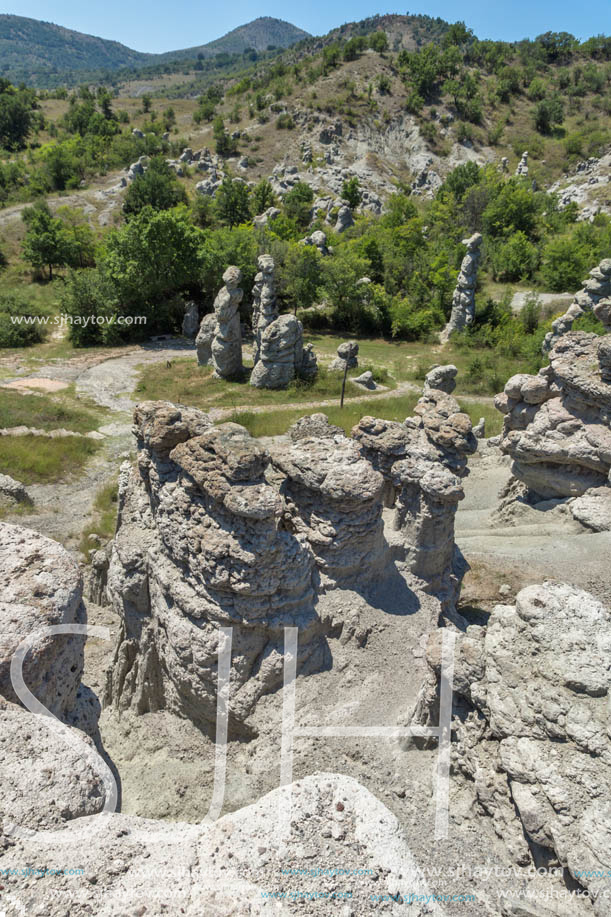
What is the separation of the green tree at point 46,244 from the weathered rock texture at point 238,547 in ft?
141

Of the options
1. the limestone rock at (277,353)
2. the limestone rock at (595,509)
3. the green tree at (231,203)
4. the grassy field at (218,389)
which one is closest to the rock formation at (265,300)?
the limestone rock at (277,353)

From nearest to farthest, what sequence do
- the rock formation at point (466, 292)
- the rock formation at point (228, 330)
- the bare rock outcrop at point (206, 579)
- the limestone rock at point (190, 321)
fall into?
1. the bare rock outcrop at point (206, 579)
2. the rock formation at point (228, 330)
3. the rock formation at point (466, 292)
4. the limestone rock at point (190, 321)

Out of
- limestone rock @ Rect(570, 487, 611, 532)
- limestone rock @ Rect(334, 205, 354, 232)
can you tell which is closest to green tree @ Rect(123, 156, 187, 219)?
limestone rock @ Rect(334, 205, 354, 232)

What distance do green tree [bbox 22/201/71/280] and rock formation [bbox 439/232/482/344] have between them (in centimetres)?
3187

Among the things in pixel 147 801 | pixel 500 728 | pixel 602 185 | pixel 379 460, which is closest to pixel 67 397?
pixel 379 460

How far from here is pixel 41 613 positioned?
416 cm

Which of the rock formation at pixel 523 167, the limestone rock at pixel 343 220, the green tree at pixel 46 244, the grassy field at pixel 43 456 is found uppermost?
the rock formation at pixel 523 167

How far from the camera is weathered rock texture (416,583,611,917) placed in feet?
12.6

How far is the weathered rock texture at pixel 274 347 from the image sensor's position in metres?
28.2

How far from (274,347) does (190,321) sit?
11.8m

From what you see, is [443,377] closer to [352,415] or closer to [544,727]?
[352,415]

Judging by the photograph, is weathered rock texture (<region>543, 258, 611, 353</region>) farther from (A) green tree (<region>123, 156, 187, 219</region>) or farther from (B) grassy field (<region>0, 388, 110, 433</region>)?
(A) green tree (<region>123, 156, 187, 219</region>)

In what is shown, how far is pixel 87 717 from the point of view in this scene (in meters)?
5.02

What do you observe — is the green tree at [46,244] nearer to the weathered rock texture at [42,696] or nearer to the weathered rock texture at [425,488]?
the weathered rock texture at [425,488]
